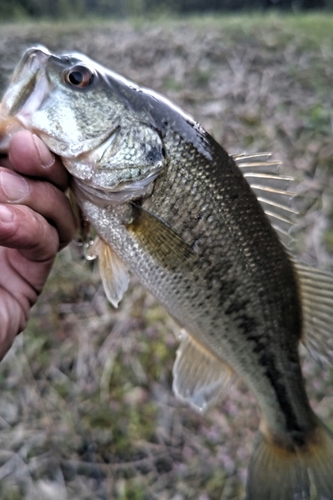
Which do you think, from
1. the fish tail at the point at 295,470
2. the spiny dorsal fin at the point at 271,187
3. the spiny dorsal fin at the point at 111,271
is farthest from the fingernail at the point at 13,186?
the fish tail at the point at 295,470

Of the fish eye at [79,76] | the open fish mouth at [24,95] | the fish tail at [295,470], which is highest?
the fish eye at [79,76]

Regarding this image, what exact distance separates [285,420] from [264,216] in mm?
737

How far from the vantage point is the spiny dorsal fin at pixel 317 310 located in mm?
1253

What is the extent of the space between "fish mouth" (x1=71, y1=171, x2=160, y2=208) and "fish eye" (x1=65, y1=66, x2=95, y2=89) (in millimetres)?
251

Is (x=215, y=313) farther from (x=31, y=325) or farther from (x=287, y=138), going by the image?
(x=287, y=138)

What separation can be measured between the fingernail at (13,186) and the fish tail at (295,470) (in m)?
1.19

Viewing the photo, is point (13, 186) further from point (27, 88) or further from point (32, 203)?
point (27, 88)

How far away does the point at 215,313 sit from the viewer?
4.05 feet

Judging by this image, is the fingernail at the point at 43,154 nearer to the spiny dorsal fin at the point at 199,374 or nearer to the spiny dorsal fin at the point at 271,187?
the spiny dorsal fin at the point at 271,187

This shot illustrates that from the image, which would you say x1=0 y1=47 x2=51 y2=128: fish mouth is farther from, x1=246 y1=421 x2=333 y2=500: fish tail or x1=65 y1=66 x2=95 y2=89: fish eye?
x1=246 y1=421 x2=333 y2=500: fish tail

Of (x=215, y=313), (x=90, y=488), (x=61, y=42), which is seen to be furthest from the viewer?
(x=61, y=42)

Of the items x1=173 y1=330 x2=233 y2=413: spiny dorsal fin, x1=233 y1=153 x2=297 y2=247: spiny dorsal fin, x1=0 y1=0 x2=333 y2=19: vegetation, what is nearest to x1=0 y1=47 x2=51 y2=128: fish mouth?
x1=233 y1=153 x2=297 y2=247: spiny dorsal fin

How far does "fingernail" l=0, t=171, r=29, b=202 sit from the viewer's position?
3.21 ft

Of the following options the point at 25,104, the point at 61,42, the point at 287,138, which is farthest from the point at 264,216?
the point at 61,42
